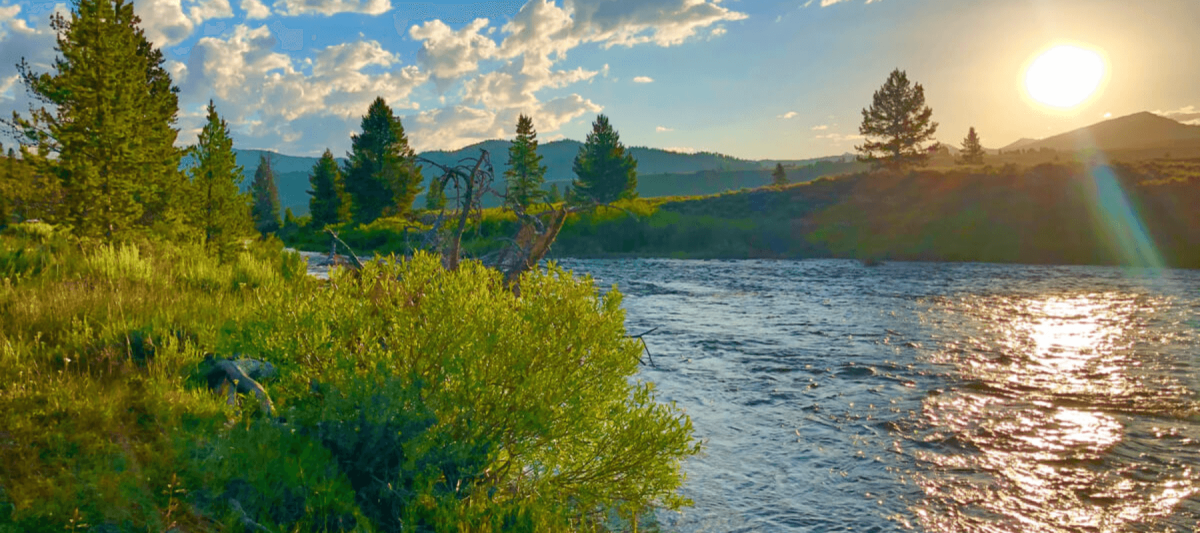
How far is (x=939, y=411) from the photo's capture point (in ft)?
31.2

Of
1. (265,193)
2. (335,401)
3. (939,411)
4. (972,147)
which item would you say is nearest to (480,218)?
(335,401)

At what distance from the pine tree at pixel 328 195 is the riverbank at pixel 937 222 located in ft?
31.5

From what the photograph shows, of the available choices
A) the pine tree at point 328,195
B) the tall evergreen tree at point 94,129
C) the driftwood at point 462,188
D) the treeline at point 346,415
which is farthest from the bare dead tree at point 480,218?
the pine tree at point 328,195

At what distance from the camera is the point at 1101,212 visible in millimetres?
35188

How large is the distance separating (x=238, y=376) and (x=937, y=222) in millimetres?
41311

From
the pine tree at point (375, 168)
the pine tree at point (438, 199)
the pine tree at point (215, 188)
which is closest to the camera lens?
the pine tree at point (438, 199)

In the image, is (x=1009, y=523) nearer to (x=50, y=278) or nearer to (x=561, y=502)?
(x=561, y=502)

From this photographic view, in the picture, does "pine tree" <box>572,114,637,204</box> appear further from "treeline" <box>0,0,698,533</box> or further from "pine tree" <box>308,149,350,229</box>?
"treeline" <box>0,0,698,533</box>

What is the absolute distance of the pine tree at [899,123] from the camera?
61.4m

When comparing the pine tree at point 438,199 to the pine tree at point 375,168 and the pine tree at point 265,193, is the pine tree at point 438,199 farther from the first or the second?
the pine tree at point 265,193

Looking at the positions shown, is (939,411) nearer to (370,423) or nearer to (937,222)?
(370,423)

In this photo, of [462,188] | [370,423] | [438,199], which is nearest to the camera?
[370,423]

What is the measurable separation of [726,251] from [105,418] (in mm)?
37610

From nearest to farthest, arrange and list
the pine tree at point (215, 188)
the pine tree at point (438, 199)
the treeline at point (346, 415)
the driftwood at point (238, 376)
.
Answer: the treeline at point (346, 415) → the driftwood at point (238, 376) → the pine tree at point (438, 199) → the pine tree at point (215, 188)
